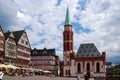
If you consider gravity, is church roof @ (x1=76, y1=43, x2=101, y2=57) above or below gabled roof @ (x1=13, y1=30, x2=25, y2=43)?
→ below

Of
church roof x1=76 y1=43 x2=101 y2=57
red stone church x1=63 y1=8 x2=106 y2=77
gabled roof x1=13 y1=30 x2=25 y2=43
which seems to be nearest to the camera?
gabled roof x1=13 y1=30 x2=25 y2=43

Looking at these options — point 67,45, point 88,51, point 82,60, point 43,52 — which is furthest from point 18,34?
point 43,52

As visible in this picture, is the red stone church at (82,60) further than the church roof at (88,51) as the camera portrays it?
No

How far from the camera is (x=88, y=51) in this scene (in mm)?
130875

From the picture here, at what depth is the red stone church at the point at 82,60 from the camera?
12556 centimetres

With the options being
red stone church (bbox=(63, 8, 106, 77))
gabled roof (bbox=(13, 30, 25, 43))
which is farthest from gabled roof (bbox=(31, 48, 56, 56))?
gabled roof (bbox=(13, 30, 25, 43))

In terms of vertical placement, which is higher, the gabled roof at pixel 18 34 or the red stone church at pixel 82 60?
the gabled roof at pixel 18 34

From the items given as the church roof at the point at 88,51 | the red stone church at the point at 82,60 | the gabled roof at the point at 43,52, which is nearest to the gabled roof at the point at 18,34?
the red stone church at the point at 82,60

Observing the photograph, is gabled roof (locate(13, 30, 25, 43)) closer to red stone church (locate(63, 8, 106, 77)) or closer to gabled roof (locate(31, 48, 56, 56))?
red stone church (locate(63, 8, 106, 77))

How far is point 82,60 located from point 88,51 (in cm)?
491

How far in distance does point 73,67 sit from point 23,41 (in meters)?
37.6

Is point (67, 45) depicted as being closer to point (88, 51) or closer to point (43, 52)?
point (88, 51)

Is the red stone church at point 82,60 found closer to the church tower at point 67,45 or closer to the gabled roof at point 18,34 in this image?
the church tower at point 67,45

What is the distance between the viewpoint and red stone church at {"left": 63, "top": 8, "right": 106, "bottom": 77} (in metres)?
126
